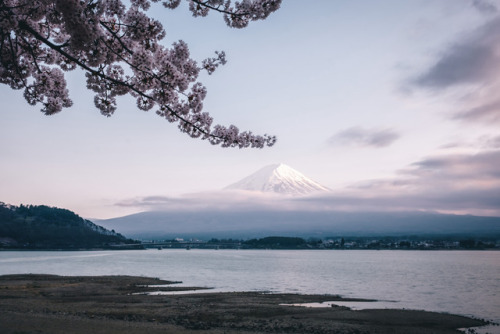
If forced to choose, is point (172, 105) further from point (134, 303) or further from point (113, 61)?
point (134, 303)

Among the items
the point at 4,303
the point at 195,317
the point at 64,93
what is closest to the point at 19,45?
the point at 64,93

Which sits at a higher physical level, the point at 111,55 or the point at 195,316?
the point at 111,55

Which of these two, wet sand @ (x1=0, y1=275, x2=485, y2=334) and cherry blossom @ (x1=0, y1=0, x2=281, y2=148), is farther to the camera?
wet sand @ (x1=0, y1=275, x2=485, y2=334)

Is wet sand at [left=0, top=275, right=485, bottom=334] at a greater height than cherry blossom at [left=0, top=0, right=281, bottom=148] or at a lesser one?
lesser

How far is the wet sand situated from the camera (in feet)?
76.1

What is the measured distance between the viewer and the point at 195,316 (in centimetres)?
3164

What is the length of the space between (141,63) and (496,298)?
173ft

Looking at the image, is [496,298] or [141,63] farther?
[496,298]

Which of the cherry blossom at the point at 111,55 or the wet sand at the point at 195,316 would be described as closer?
the cherry blossom at the point at 111,55

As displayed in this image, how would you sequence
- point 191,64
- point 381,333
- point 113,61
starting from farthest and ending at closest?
point 381,333 → point 191,64 → point 113,61

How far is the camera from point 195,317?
102 feet

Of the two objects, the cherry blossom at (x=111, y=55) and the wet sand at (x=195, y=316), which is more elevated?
the cherry blossom at (x=111, y=55)

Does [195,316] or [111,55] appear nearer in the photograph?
[111,55]

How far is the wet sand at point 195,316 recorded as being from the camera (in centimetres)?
2320
